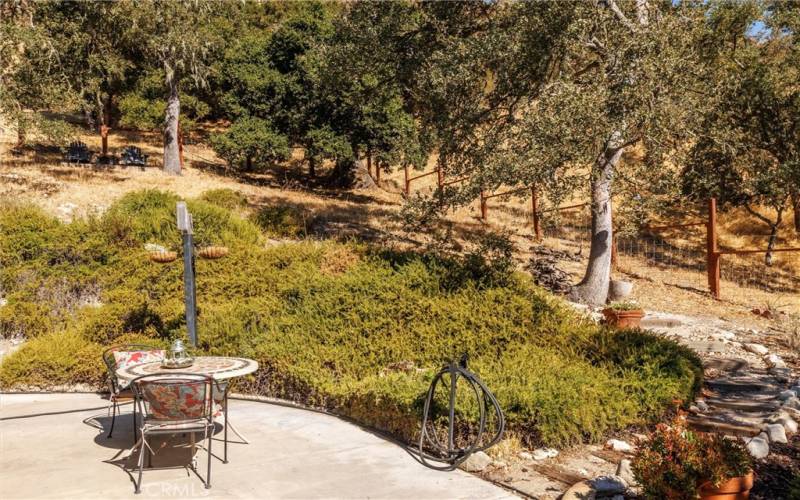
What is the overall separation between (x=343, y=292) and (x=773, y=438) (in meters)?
5.19

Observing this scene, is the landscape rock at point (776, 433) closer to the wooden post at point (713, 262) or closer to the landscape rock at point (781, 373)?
the landscape rock at point (781, 373)

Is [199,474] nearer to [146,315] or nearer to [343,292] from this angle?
[343,292]

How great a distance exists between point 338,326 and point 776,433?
4866 mm

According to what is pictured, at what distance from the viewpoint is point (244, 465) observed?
491cm

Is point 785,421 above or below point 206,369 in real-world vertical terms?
below

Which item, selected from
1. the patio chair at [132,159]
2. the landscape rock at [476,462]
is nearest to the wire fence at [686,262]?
the landscape rock at [476,462]

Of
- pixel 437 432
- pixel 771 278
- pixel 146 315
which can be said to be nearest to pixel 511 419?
pixel 437 432

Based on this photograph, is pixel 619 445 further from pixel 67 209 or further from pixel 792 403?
pixel 67 209

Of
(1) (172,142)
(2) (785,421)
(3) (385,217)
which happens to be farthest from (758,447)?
(1) (172,142)

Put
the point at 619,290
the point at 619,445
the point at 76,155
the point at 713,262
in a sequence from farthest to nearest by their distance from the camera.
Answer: the point at 76,155 → the point at 713,262 → the point at 619,290 → the point at 619,445

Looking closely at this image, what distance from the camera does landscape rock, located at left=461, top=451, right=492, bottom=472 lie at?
491 cm

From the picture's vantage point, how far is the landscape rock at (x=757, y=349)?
9082 millimetres

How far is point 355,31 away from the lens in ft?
50.1

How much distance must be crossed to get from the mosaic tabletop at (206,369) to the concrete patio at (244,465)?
0.69 m
